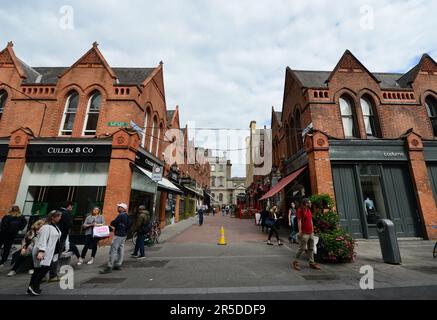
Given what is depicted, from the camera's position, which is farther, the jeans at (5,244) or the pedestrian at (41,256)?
the jeans at (5,244)

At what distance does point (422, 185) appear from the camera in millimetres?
10227

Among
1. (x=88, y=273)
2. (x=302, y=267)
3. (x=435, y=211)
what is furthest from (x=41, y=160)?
(x=435, y=211)

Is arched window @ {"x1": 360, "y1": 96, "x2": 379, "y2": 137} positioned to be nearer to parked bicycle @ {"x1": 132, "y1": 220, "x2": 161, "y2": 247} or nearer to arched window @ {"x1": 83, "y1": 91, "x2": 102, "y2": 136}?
parked bicycle @ {"x1": 132, "y1": 220, "x2": 161, "y2": 247}

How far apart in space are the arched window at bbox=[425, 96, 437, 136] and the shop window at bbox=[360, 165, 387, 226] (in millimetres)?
5026

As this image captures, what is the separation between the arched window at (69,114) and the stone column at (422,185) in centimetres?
1900

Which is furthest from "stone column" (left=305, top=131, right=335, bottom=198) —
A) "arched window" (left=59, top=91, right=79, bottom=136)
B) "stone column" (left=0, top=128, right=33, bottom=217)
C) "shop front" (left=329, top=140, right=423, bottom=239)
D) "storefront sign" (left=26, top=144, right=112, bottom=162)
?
"stone column" (left=0, top=128, right=33, bottom=217)

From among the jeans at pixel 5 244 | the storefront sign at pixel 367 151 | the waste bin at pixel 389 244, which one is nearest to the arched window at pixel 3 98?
the jeans at pixel 5 244

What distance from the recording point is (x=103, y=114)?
11109mm

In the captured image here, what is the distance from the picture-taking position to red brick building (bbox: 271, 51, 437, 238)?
10094 mm

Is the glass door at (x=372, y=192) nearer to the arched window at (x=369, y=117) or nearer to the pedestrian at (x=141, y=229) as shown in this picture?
the arched window at (x=369, y=117)

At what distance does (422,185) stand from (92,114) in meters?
18.6

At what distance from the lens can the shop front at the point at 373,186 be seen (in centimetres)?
1005
